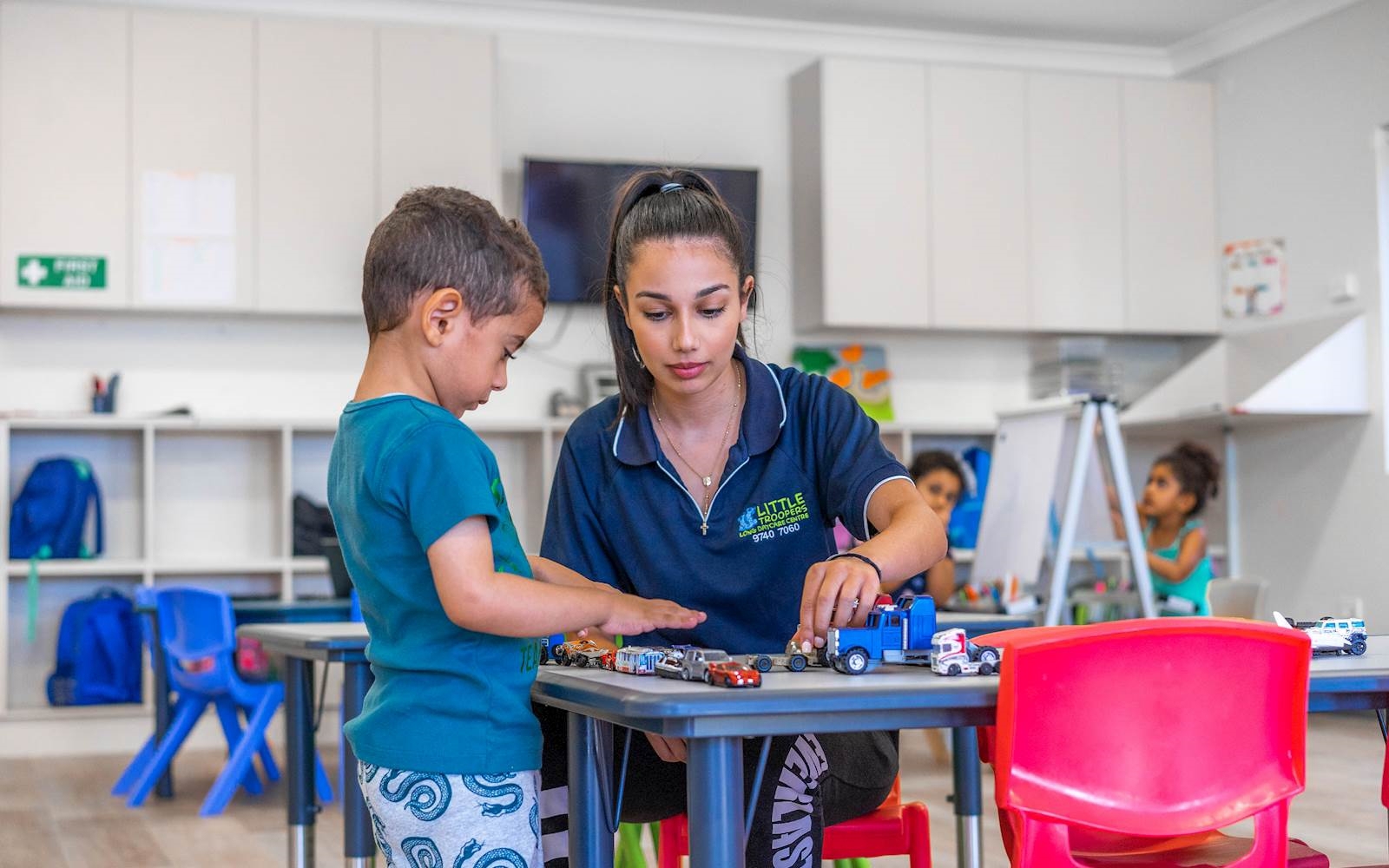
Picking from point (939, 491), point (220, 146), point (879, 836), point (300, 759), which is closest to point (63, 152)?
point (220, 146)

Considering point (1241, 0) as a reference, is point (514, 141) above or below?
below

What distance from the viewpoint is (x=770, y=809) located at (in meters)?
1.56

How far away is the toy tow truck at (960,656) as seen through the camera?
1284mm

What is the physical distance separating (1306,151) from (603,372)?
10.3 feet

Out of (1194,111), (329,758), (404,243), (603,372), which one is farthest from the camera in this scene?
(1194,111)

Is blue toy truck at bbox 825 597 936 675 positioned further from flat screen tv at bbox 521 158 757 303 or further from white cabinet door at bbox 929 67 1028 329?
white cabinet door at bbox 929 67 1028 329

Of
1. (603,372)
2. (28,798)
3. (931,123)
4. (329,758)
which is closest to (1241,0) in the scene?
(931,123)

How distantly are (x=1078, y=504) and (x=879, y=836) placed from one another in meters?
3.00

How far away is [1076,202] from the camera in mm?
6633

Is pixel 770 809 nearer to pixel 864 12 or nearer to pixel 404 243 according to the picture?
pixel 404 243

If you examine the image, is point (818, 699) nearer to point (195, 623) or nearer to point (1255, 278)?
point (195, 623)

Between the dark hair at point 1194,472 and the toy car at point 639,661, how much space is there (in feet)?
15.3

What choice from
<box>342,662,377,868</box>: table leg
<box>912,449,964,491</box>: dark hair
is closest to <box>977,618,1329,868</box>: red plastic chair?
<box>342,662,377,868</box>: table leg

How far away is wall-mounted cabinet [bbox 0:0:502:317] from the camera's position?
543 centimetres
